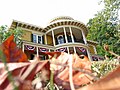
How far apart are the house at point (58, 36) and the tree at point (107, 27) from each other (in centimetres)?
185

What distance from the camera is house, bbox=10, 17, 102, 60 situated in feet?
75.1

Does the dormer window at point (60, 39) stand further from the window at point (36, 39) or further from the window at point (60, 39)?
the window at point (36, 39)

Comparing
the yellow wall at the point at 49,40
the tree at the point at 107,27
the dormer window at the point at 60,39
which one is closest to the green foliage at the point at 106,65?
the tree at the point at 107,27

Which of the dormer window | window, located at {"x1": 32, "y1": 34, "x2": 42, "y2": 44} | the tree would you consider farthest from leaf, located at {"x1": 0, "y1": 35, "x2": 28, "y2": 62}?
the dormer window

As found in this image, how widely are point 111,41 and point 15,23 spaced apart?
409 inches

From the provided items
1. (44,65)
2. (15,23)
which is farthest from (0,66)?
(15,23)

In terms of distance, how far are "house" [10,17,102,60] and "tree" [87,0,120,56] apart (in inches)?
72.9

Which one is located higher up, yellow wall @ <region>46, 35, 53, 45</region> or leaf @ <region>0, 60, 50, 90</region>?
yellow wall @ <region>46, 35, 53, 45</region>

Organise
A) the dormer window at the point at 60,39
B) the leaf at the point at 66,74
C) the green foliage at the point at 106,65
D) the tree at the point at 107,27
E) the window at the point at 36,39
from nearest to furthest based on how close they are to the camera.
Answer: the leaf at the point at 66,74 → the green foliage at the point at 106,65 → the tree at the point at 107,27 → the window at the point at 36,39 → the dormer window at the point at 60,39

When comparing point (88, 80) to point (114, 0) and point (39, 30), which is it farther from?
point (39, 30)

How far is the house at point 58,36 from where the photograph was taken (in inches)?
901

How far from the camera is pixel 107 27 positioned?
2645 cm

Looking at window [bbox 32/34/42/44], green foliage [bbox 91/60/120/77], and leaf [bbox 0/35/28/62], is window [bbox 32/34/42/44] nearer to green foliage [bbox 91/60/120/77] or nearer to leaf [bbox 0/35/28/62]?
green foliage [bbox 91/60/120/77]

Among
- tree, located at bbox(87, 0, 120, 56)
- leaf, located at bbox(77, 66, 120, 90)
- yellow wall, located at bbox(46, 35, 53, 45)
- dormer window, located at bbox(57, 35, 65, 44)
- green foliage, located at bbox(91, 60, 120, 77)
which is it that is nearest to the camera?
leaf, located at bbox(77, 66, 120, 90)
